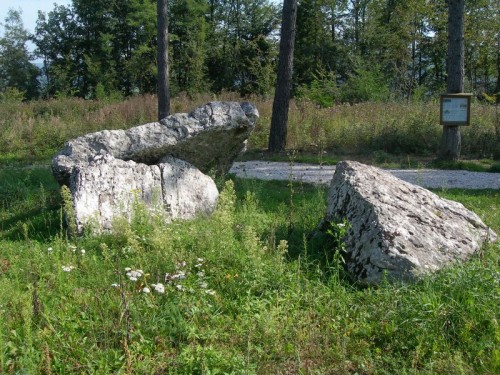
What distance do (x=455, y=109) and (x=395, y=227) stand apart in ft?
30.8

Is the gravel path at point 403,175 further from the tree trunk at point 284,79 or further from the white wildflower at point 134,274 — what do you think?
the white wildflower at point 134,274

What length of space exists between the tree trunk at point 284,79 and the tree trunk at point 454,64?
4.01 meters

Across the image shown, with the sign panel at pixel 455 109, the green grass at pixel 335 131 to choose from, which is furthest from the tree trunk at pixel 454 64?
the green grass at pixel 335 131

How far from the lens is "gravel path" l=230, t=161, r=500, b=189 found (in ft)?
35.6

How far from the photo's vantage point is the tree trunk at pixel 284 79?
14578mm

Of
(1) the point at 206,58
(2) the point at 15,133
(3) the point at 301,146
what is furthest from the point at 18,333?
(1) the point at 206,58

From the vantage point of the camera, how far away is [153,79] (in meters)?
43.4

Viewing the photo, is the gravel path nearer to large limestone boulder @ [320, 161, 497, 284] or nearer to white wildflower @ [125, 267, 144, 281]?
large limestone boulder @ [320, 161, 497, 284]

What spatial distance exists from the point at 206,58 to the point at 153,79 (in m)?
4.62

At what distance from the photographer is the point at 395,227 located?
4961mm

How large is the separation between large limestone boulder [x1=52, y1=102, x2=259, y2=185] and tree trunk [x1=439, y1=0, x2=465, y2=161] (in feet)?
22.4

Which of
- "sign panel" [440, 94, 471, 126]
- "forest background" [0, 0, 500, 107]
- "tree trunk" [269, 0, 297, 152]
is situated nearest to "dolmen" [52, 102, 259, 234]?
"tree trunk" [269, 0, 297, 152]

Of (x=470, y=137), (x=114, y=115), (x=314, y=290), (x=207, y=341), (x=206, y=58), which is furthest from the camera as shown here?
(x=206, y=58)

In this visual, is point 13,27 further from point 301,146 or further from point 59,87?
point 301,146
